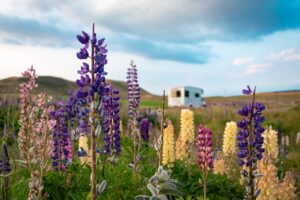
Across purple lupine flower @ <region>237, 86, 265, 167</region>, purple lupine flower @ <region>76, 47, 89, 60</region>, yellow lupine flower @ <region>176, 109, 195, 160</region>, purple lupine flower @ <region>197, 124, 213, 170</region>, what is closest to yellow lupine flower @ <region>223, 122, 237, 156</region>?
yellow lupine flower @ <region>176, 109, 195, 160</region>

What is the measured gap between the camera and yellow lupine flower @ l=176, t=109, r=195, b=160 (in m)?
7.16

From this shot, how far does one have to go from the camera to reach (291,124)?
2170 centimetres

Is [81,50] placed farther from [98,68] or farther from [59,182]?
[59,182]

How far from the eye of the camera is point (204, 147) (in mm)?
4910

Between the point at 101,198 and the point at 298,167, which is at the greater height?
the point at 101,198

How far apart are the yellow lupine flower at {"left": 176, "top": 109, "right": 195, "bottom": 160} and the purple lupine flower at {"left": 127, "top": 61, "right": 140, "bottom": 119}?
43.4 inches

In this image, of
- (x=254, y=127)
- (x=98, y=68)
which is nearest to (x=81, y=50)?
(x=98, y=68)

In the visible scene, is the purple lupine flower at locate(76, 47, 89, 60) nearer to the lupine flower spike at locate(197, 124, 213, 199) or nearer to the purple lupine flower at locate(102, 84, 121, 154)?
the lupine flower spike at locate(197, 124, 213, 199)

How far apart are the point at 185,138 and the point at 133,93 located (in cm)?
133

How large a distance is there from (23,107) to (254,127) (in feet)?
7.33

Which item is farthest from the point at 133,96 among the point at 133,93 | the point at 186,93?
the point at 186,93

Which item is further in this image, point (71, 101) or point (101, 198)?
point (71, 101)

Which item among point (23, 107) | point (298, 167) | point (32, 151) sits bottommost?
point (298, 167)

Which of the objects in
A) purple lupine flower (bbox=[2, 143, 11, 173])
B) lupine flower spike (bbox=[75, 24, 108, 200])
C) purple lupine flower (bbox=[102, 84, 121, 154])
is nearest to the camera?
lupine flower spike (bbox=[75, 24, 108, 200])
